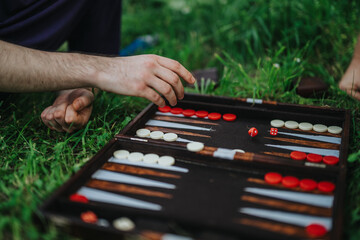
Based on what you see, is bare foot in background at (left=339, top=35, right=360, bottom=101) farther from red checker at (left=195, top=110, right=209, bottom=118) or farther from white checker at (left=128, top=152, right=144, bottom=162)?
white checker at (left=128, top=152, right=144, bottom=162)

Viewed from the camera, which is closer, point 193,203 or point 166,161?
point 193,203

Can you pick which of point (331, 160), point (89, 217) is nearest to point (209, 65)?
point (331, 160)

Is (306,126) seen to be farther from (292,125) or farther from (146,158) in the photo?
(146,158)

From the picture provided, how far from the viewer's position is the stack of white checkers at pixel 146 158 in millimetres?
1902

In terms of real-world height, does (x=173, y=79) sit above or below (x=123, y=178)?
above

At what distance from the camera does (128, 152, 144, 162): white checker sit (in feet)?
6.32

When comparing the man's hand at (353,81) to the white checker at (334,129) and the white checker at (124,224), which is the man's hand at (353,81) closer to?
the white checker at (334,129)

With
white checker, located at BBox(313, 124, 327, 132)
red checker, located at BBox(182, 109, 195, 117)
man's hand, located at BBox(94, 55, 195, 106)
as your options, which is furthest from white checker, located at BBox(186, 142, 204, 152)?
white checker, located at BBox(313, 124, 327, 132)

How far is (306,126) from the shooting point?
2.21m

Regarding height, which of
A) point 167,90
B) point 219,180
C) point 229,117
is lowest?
point 219,180

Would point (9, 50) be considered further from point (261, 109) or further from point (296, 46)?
point (296, 46)

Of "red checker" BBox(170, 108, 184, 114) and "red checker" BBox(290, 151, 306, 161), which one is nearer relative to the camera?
"red checker" BBox(290, 151, 306, 161)

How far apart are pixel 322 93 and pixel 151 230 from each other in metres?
1.96

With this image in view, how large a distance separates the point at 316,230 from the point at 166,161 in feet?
2.71
